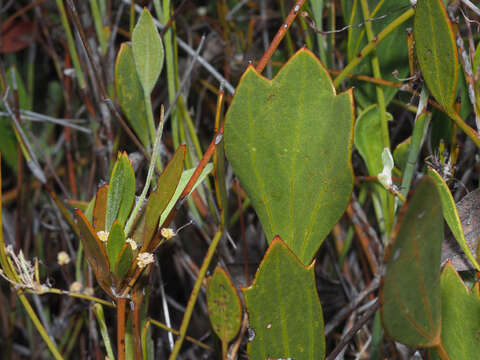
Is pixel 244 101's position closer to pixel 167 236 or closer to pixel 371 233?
pixel 167 236

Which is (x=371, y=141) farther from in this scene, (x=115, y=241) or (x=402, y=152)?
(x=115, y=241)

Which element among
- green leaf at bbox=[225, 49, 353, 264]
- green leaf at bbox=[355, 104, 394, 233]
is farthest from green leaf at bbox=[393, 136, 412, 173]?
green leaf at bbox=[225, 49, 353, 264]

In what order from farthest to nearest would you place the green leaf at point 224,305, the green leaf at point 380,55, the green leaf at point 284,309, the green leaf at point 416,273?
the green leaf at point 380,55 → the green leaf at point 224,305 → the green leaf at point 284,309 → the green leaf at point 416,273

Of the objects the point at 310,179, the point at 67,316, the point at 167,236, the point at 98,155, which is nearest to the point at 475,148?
the point at 310,179

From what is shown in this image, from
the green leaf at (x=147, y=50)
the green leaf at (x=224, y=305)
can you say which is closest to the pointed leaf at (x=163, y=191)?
the green leaf at (x=224, y=305)

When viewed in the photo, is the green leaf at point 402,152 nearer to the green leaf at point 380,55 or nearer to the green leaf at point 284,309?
the green leaf at point 380,55

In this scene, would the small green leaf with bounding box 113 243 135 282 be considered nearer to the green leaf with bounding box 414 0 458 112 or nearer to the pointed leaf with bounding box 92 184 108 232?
the pointed leaf with bounding box 92 184 108 232
